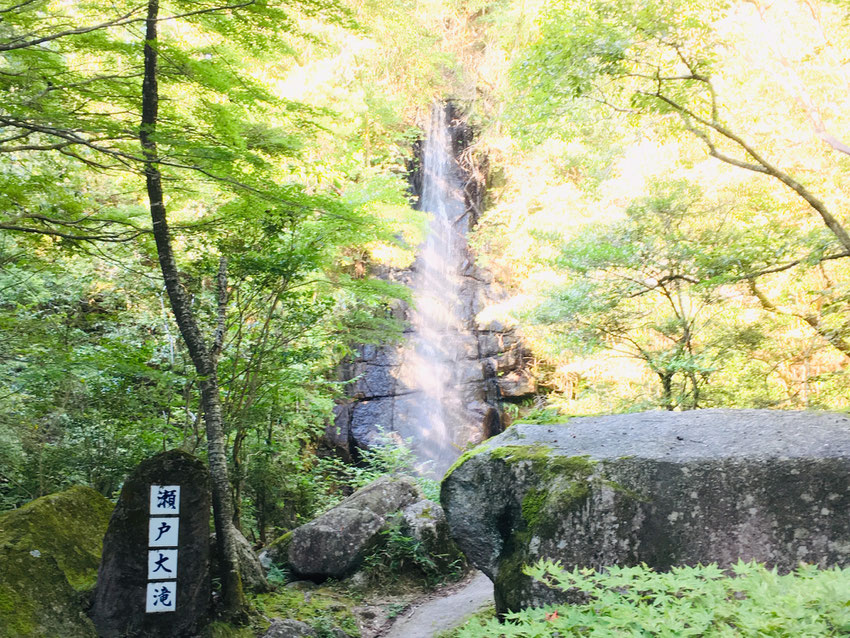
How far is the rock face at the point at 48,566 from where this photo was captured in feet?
15.8

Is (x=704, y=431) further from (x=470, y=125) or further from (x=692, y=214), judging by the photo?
(x=470, y=125)

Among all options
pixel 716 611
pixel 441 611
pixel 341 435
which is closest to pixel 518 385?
pixel 341 435

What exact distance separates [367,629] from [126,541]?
2700 mm

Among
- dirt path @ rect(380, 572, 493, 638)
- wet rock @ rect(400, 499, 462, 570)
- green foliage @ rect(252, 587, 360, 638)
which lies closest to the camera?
green foliage @ rect(252, 587, 360, 638)

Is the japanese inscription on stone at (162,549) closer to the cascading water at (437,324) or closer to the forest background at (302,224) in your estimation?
the forest background at (302,224)

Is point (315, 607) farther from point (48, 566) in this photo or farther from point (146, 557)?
point (48, 566)

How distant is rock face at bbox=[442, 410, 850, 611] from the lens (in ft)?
13.4

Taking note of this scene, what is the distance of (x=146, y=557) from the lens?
5258 mm

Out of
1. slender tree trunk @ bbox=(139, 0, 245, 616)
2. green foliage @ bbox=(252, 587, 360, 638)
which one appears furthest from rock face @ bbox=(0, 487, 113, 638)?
green foliage @ bbox=(252, 587, 360, 638)

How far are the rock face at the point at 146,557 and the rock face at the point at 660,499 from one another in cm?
226

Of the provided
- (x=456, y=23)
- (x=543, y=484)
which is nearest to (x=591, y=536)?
(x=543, y=484)

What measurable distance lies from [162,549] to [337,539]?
8.92ft

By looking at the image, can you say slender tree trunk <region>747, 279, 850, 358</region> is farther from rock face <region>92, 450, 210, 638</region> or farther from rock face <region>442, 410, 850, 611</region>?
rock face <region>92, 450, 210, 638</region>

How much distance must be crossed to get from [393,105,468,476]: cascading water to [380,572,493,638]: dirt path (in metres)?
6.25
